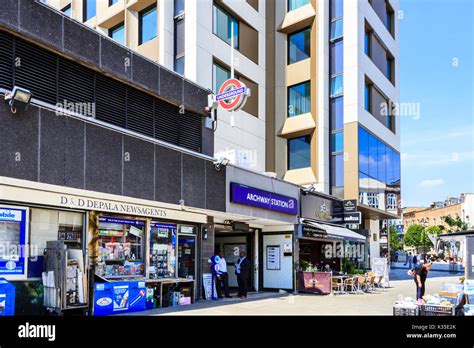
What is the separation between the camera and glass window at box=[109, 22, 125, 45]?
25.8m

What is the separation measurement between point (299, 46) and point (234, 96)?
13575 millimetres

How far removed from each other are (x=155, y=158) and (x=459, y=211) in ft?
341

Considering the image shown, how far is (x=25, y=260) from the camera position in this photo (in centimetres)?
1037

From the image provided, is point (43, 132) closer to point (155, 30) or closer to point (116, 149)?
point (116, 149)

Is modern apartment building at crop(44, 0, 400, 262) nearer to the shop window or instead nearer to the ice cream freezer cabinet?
the shop window

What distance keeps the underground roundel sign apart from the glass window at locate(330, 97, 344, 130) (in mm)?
11704

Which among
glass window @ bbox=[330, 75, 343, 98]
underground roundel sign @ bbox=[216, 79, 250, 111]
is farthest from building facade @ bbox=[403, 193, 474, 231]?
underground roundel sign @ bbox=[216, 79, 250, 111]

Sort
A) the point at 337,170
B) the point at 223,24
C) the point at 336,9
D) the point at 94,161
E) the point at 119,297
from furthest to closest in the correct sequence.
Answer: the point at 336,9
the point at 337,170
the point at 223,24
the point at 119,297
the point at 94,161

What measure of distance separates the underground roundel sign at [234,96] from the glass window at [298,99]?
38.1 ft

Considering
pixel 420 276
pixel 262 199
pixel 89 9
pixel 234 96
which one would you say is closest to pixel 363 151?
pixel 262 199

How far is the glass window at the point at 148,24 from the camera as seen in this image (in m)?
23.5

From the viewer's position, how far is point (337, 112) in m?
27.0

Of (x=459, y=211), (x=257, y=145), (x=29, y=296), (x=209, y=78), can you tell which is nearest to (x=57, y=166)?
(x=29, y=296)

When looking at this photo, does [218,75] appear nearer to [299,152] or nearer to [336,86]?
[299,152]
